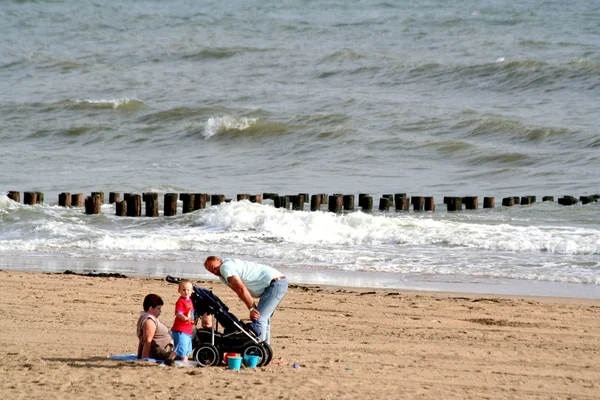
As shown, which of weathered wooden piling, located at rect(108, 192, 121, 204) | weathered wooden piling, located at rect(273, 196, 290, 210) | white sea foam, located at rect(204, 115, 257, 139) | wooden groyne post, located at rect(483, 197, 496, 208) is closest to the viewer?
weathered wooden piling, located at rect(273, 196, 290, 210)

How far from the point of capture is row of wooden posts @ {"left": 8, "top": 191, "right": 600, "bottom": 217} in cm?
1809

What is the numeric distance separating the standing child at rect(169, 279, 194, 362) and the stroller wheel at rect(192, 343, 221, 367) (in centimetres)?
9

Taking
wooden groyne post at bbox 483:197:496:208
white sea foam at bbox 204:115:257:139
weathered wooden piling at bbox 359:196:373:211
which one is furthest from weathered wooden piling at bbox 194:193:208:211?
white sea foam at bbox 204:115:257:139

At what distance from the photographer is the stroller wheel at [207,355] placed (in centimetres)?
724

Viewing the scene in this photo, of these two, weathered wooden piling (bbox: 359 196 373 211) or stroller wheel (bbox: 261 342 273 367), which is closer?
stroller wheel (bbox: 261 342 273 367)

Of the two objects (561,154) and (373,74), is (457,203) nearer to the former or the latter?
(561,154)

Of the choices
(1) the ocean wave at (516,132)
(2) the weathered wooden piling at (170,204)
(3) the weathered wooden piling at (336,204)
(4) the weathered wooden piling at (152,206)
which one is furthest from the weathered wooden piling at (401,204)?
(1) the ocean wave at (516,132)

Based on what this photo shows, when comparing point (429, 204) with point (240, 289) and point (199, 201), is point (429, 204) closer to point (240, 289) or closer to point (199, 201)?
point (199, 201)

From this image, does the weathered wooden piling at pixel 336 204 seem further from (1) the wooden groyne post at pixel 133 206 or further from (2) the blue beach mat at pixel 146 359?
(2) the blue beach mat at pixel 146 359

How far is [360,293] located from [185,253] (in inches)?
166

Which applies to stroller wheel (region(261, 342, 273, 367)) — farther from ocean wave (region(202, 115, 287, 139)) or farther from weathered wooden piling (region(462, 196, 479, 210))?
ocean wave (region(202, 115, 287, 139))

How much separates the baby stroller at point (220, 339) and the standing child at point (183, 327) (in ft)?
0.25

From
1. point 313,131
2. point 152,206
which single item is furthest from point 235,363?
point 313,131

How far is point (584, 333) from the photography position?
8.70 m
